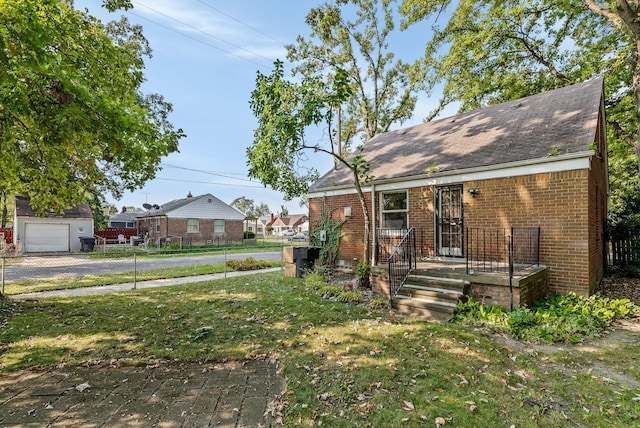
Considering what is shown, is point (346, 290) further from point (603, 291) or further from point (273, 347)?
point (603, 291)

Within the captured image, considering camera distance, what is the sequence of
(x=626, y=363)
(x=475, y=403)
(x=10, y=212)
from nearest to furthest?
(x=475, y=403)
(x=626, y=363)
(x=10, y=212)

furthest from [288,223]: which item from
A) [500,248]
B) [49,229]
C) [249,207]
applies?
[500,248]

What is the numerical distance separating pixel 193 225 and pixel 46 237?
10.6 metres

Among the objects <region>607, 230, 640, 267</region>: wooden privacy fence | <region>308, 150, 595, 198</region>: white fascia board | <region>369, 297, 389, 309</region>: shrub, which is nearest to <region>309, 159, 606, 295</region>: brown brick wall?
<region>308, 150, 595, 198</region>: white fascia board

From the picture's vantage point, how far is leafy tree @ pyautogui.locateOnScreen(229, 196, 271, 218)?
3324 inches

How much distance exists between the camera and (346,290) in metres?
8.05

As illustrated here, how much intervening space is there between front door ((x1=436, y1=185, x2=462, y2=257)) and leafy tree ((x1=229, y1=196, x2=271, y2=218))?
6910 centimetres

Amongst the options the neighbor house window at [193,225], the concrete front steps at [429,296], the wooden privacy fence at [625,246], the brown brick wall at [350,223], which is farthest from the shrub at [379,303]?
the neighbor house window at [193,225]

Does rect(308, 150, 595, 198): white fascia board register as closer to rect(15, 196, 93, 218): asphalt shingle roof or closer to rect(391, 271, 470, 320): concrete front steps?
rect(391, 271, 470, 320): concrete front steps

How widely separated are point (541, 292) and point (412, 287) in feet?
9.03

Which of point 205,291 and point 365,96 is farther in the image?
point 365,96

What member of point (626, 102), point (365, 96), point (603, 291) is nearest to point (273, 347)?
point (603, 291)

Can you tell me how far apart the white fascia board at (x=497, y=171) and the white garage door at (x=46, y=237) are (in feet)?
82.1

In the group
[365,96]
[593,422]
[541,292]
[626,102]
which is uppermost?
[365,96]
